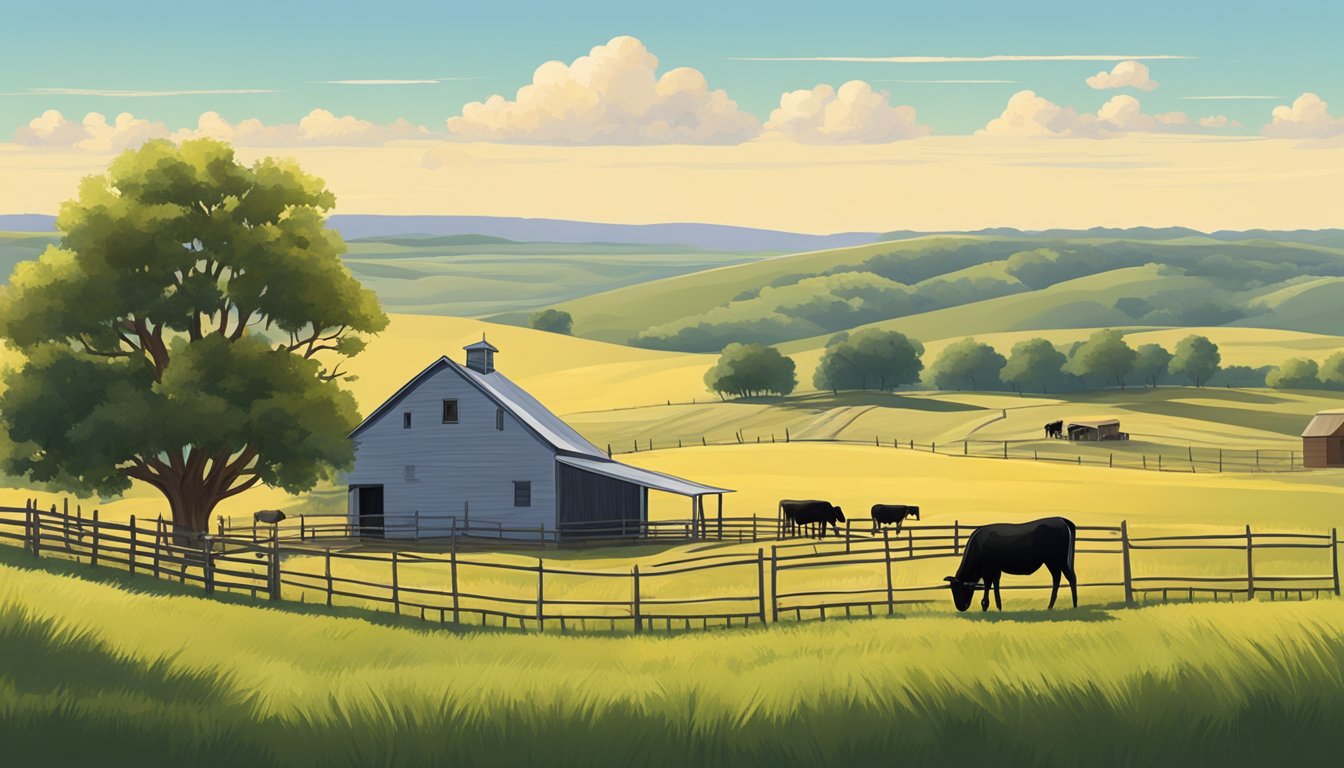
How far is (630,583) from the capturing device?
128ft

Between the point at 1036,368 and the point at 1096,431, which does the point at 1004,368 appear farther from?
the point at 1096,431

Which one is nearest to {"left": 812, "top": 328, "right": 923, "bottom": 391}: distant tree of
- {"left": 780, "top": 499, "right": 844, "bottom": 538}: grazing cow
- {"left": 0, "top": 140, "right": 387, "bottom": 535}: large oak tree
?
{"left": 780, "top": 499, "right": 844, "bottom": 538}: grazing cow

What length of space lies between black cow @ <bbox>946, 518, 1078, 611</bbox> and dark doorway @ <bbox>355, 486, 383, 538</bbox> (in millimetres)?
30172

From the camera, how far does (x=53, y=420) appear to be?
46312 millimetres

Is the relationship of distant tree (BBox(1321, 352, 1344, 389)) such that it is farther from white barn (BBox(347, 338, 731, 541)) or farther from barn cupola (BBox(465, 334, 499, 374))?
barn cupola (BBox(465, 334, 499, 374))

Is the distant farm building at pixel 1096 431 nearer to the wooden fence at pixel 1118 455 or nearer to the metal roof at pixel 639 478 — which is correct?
the wooden fence at pixel 1118 455

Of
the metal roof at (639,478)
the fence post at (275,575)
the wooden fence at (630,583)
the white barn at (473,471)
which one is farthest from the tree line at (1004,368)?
the fence post at (275,575)

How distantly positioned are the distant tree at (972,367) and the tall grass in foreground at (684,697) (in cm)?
16539

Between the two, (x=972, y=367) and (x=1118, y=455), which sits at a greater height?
(x=972, y=367)

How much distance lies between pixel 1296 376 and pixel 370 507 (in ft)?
463

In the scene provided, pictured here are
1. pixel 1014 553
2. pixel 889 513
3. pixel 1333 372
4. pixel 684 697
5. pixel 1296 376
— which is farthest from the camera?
pixel 1333 372

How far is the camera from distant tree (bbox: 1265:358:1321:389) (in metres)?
175

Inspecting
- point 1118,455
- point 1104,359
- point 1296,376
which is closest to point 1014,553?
point 1118,455

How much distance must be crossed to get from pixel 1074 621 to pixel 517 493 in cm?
3001
